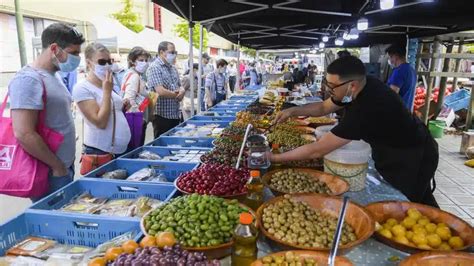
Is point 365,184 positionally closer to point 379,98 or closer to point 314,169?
point 314,169

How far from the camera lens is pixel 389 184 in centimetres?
251

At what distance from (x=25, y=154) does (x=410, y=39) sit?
9.16m

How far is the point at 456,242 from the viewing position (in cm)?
157

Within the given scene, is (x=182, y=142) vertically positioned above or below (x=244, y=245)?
below

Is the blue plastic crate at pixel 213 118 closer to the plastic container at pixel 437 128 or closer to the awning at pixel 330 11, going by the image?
the awning at pixel 330 11

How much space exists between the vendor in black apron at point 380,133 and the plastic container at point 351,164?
11cm

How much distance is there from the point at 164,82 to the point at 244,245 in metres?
3.80

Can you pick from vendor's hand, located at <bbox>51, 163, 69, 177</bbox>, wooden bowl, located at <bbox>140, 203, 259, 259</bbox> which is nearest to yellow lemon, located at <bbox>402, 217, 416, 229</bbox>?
wooden bowl, located at <bbox>140, 203, 259, 259</bbox>

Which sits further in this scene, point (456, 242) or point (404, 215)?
point (404, 215)

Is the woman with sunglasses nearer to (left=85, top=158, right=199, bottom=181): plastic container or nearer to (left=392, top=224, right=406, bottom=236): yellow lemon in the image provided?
(left=85, top=158, right=199, bottom=181): plastic container

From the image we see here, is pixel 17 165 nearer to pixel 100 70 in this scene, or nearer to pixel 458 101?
pixel 100 70

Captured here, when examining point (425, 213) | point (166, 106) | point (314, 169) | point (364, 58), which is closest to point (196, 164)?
point (314, 169)

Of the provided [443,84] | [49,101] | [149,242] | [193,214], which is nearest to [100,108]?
[49,101]

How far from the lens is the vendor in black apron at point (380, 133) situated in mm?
2172
